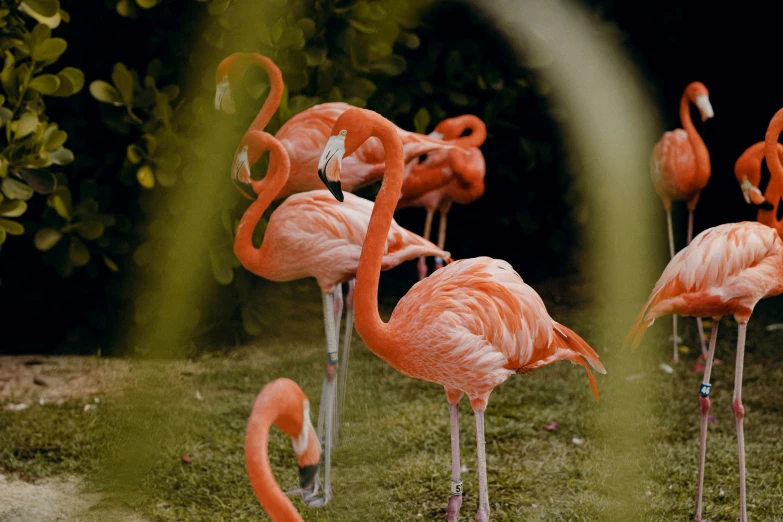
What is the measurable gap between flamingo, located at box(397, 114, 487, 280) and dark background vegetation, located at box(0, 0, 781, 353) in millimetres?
381

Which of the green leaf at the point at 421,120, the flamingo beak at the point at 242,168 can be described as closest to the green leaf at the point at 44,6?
the flamingo beak at the point at 242,168

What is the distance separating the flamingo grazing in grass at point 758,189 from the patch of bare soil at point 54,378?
2694 millimetres

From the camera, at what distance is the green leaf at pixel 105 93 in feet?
12.4

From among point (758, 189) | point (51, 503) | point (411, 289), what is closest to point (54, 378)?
point (51, 503)

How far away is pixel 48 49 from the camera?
136 inches

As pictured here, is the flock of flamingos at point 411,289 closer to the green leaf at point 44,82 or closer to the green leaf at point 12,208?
the green leaf at point 44,82

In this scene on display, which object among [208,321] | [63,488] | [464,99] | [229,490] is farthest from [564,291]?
[63,488]

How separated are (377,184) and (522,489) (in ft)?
6.88

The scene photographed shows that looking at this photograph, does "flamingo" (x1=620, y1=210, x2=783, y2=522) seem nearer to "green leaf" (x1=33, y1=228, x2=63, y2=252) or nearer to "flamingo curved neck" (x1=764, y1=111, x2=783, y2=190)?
"flamingo curved neck" (x1=764, y1=111, x2=783, y2=190)

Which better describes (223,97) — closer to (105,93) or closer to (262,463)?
(105,93)

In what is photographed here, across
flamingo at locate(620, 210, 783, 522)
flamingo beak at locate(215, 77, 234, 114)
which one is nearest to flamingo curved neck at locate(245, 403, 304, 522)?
flamingo at locate(620, 210, 783, 522)

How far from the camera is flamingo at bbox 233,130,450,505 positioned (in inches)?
120

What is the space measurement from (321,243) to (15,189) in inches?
52.6

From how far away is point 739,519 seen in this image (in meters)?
2.83
